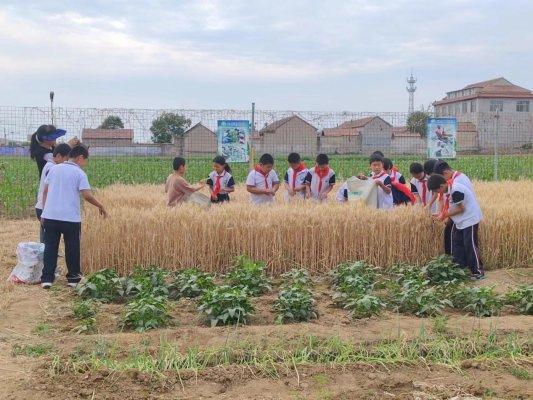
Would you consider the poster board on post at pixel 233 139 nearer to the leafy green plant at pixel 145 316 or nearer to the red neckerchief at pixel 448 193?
the red neckerchief at pixel 448 193

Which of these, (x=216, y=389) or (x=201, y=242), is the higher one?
(x=201, y=242)

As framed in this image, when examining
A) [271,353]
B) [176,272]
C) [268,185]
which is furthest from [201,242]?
[271,353]

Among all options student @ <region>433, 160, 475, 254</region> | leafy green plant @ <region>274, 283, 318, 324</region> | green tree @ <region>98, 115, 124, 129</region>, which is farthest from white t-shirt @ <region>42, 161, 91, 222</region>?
green tree @ <region>98, 115, 124, 129</region>

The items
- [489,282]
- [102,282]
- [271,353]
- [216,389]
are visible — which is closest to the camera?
[216,389]

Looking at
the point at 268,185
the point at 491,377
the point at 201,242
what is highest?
the point at 268,185

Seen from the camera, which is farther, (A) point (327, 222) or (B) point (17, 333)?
(A) point (327, 222)

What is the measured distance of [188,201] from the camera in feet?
31.8

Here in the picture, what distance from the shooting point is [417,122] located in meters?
18.5

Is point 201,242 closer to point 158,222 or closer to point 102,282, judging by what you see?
point 158,222

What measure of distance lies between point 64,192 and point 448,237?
5.09 meters

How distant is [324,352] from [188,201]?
210 inches

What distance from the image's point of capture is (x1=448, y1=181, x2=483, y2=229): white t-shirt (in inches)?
308

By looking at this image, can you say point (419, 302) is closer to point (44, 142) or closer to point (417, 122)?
point (44, 142)

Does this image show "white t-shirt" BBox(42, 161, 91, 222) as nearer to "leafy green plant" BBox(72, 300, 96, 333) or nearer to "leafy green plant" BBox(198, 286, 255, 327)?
"leafy green plant" BBox(72, 300, 96, 333)
